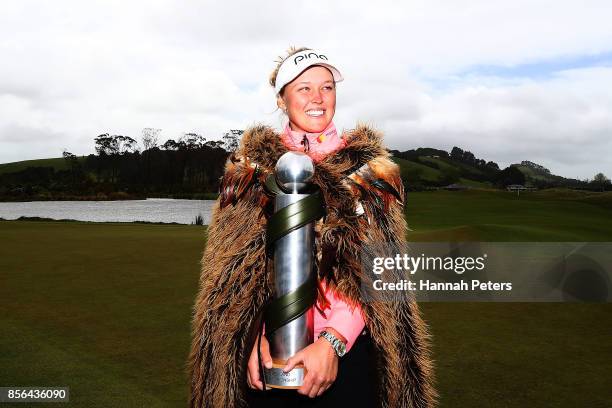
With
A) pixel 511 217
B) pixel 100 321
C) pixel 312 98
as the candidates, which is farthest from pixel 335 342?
pixel 511 217

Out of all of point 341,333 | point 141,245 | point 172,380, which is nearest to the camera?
point 341,333

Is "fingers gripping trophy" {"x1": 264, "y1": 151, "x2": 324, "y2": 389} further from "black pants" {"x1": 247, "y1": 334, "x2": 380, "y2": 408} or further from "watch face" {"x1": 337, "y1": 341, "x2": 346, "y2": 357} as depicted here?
"black pants" {"x1": 247, "y1": 334, "x2": 380, "y2": 408}

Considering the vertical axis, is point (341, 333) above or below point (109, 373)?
above

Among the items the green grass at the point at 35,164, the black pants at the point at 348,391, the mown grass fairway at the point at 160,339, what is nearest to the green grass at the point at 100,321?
the mown grass fairway at the point at 160,339

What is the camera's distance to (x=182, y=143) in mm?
89375

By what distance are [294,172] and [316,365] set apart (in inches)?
27.3

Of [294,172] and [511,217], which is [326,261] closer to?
[294,172]

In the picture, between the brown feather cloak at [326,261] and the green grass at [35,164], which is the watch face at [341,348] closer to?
the brown feather cloak at [326,261]

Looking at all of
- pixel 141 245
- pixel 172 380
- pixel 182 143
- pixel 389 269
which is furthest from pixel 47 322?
pixel 182 143

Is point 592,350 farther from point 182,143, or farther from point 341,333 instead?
point 182,143

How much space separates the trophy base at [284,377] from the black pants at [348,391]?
1.19 feet

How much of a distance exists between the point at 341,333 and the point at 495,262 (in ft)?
32.5

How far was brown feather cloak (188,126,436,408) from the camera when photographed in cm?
229

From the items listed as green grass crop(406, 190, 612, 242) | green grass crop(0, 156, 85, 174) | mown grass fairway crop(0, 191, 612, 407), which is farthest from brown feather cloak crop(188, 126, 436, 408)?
green grass crop(0, 156, 85, 174)
